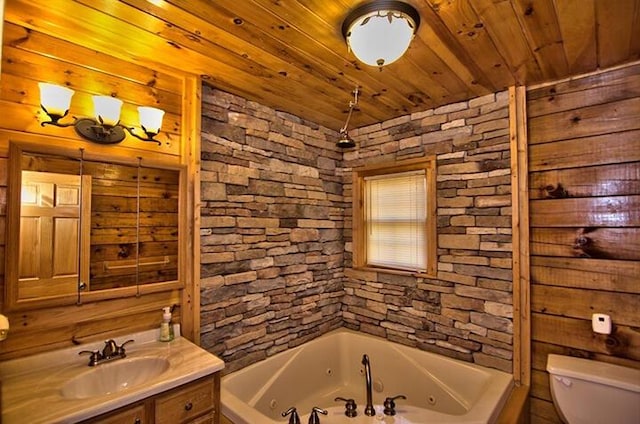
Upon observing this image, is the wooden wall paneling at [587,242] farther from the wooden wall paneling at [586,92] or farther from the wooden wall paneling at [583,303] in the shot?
the wooden wall paneling at [586,92]

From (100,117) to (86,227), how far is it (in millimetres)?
571

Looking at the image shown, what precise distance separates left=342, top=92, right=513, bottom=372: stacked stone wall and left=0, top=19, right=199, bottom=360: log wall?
164 cm

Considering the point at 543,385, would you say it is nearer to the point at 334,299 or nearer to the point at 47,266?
the point at 334,299

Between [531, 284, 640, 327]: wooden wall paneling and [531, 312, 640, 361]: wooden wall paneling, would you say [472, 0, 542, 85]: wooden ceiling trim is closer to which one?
[531, 284, 640, 327]: wooden wall paneling

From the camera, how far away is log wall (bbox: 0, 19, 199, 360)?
58.9 inches

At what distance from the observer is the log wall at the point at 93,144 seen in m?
1.50

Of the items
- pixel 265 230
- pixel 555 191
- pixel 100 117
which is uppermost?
pixel 100 117

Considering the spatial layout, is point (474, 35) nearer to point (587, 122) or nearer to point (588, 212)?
point (587, 122)

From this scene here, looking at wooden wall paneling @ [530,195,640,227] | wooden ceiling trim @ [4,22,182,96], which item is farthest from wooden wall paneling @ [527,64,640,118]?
wooden ceiling trim @ [4,22,182,96]

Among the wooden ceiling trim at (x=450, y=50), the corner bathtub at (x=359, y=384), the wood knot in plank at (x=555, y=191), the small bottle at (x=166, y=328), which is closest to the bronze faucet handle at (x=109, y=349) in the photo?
the small bottle at (x=166, y=328)

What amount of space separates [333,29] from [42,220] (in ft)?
5.41

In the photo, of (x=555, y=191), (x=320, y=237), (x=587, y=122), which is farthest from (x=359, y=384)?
(x=587, y=122)

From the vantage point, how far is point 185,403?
1.53m

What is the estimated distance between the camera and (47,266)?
61.2 inches
